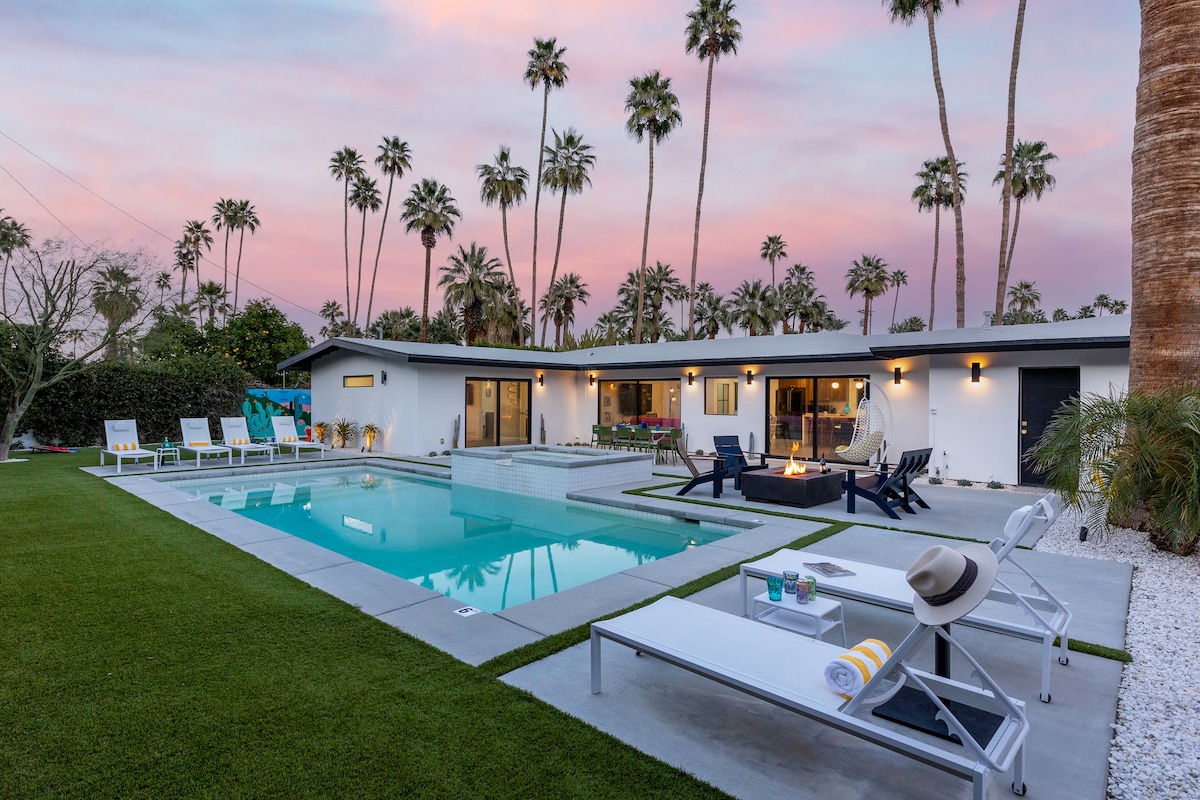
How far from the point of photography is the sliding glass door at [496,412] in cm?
1634

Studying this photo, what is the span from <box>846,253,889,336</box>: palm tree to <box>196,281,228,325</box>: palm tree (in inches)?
1716

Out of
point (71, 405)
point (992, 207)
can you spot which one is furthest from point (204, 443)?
point (992, 207)

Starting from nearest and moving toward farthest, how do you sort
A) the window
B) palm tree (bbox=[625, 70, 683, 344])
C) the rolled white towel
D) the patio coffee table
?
the rolled white towel → the patio coffee table → the window → palm tree (bbox=[625, 70, 683, 344])

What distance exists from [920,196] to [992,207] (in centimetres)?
373

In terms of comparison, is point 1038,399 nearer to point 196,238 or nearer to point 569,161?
point 569,161

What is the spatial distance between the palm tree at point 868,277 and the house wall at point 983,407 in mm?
31256

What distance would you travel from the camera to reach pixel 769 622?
12.5 ft

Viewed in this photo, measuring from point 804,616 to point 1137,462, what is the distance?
15.1 feet

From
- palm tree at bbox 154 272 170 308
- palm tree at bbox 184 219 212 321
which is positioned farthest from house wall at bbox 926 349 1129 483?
palm tree at bbox 184 219 212 321

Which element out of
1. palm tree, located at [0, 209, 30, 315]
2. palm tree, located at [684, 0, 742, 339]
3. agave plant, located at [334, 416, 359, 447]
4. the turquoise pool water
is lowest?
the turquoise pool water

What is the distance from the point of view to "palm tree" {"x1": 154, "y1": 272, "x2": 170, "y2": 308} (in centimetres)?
1620

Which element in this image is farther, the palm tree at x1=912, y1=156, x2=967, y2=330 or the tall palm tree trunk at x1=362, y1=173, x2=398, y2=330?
the tall palm tree trunk at x1=362, y1=173, x2=398, y2=330

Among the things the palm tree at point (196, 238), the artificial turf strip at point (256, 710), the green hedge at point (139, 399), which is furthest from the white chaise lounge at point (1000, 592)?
the palm tree at point (196, 238)

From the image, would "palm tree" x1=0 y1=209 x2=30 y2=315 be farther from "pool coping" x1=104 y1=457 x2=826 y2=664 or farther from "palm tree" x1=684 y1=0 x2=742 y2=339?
"palm tree" x1=684 y1=0 x2=742 y2=339
